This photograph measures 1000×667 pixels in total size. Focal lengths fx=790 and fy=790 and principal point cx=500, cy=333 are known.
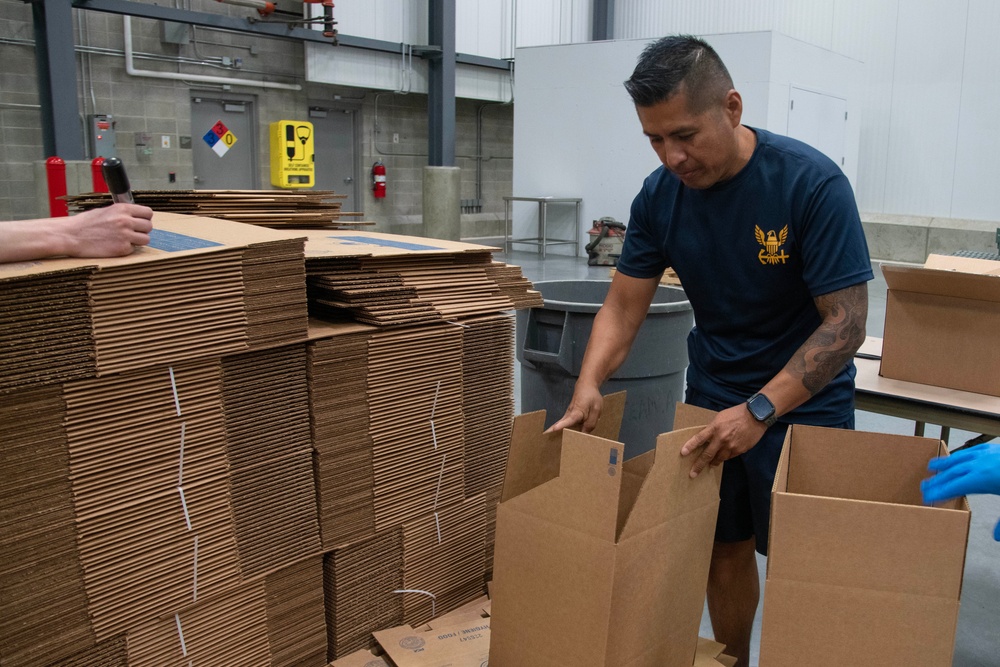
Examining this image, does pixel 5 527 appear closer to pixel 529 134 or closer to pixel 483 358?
pixel 483 358

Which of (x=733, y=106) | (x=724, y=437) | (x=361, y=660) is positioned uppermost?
(x=733, y=106)

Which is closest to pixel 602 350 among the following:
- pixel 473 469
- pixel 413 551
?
pixel 473 469

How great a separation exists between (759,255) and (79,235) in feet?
4.19

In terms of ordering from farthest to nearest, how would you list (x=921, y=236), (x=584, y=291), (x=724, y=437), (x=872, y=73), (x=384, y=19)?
(x=872, y=73) → (x=384, y=19) → (x=921, y=236) → (x=584, y=291) → (x=724, y=437)

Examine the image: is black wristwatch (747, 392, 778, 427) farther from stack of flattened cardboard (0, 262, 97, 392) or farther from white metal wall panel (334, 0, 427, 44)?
white metal wall panel (334, 0, 427, 44)

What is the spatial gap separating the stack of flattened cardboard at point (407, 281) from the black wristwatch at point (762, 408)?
0.75m

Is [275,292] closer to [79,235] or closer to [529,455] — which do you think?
[79,235]

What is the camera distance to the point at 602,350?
185cm

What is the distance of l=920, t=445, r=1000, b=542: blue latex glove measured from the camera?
1.14 meters

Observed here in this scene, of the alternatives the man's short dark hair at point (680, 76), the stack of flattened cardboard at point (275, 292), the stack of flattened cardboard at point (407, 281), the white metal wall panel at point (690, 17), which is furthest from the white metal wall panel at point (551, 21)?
the stack of flattened cardboard at point (275, 292)

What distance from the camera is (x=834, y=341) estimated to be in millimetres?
1477

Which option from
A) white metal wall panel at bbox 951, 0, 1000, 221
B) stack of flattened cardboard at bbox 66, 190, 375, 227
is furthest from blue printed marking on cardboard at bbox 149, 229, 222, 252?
white metal wall panel at bbox 951, 0, 1000, 221

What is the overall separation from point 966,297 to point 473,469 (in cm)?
147

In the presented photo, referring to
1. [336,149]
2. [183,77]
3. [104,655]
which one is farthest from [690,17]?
[104,655]
